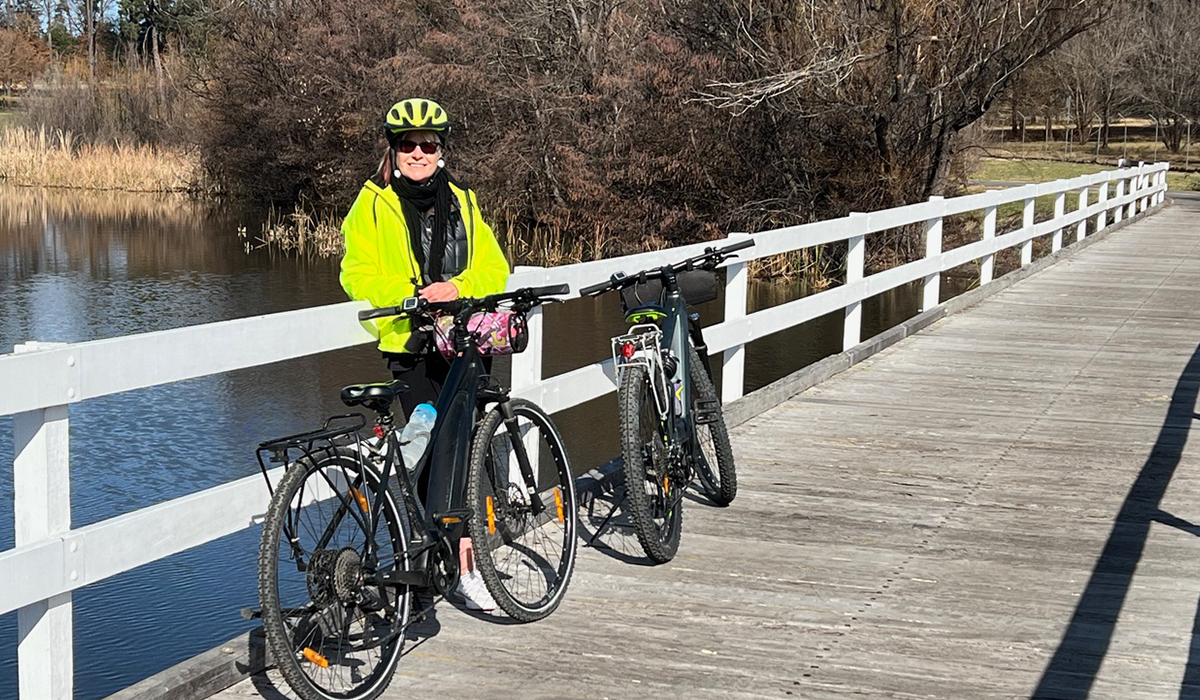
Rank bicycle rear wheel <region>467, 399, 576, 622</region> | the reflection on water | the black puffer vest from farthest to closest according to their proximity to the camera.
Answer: the reflection on water < the black puffer vest < bicycle rear wheel <region>467, 399, 576, 622</region>

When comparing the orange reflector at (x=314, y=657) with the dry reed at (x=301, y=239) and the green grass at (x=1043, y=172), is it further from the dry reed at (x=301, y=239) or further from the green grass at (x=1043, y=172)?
the green grass at (x=1043, y=172)

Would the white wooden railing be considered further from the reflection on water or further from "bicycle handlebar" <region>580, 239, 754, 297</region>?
the reflection on water

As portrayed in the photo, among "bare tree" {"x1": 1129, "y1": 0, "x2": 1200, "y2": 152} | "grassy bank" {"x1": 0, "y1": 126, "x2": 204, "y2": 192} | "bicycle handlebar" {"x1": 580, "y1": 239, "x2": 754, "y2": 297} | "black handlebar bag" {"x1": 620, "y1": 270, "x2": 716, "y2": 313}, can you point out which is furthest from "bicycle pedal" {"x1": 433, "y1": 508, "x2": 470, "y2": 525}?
"bare tree" {"x1": 1129, "y1": 0, "x2": 1200, "y2": 152}

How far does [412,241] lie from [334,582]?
1.42 m

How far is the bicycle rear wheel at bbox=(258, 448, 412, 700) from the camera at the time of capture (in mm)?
4098

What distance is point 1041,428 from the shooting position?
9.04m

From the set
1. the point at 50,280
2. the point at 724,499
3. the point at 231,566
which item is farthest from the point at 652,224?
the point at 724,499

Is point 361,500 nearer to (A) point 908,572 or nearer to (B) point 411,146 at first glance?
(B) point 411,146

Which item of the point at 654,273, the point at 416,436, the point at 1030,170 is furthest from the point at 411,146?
the point at 1030,170

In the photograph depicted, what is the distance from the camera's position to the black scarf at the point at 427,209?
5.18 m

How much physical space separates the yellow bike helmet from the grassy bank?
4015 centimetres

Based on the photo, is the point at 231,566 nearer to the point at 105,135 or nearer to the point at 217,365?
the point at 217,365

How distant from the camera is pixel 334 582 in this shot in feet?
14.0

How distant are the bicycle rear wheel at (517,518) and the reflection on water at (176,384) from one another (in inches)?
140
